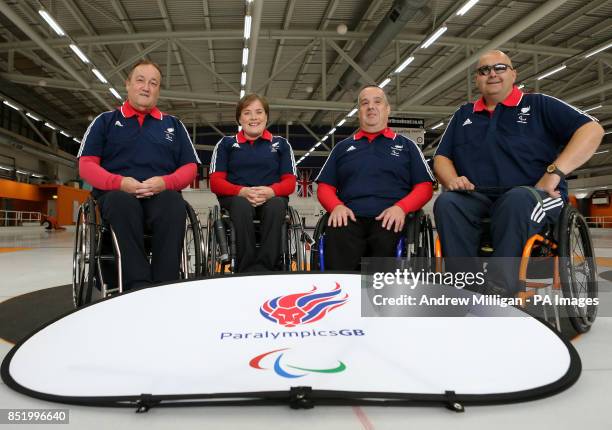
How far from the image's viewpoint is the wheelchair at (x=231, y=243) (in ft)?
7.22

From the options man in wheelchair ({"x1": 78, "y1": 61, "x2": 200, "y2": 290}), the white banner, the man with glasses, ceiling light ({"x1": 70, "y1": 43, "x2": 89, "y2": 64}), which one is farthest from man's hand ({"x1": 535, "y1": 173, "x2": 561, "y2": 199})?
ceiling light ({"x1": 70, "y1": 43, "x2": 89, "y2": 64})

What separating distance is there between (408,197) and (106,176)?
1440 millimetres

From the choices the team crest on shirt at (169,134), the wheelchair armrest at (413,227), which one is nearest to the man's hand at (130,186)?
the team crest on shirt at (169,134)

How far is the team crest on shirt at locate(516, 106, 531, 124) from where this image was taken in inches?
76.9

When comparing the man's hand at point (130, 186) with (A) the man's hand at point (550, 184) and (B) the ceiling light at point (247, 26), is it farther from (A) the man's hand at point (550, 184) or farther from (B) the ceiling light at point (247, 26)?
(B) the ceiling light at point (247, 26)

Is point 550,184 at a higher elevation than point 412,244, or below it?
higher

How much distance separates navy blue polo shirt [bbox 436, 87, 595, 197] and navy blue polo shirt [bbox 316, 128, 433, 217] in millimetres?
275

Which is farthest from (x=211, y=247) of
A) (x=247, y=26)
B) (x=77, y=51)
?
(x=77, y=51)

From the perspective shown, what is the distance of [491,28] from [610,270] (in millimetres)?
7234

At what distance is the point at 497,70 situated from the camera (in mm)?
1997

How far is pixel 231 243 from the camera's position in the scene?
2236 mm

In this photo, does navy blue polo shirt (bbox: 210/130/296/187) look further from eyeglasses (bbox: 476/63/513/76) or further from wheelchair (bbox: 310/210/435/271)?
eyeglasses (bbox: 476/63/513/76)

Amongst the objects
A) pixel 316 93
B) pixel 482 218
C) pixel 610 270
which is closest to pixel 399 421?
pixel 482 218

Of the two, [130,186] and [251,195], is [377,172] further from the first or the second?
[130,186]
